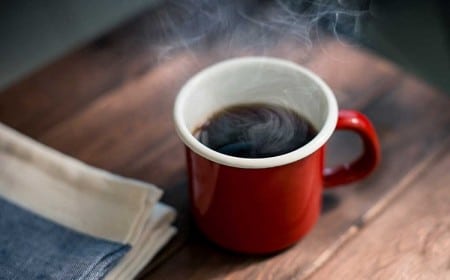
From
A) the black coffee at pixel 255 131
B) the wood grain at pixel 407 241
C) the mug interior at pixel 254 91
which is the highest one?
the mug interior at pixel 254 91

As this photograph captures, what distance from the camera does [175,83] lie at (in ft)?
2.40

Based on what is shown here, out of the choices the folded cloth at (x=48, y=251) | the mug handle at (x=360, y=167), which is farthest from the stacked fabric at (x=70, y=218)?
the mug handle at (x=360, y=167)

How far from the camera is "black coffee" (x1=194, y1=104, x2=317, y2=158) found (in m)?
0.55

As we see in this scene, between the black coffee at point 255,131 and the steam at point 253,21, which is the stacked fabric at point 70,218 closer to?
the black coffee at point 255,131

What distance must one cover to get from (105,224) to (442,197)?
0.29 meters

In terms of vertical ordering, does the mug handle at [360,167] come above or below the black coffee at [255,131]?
below

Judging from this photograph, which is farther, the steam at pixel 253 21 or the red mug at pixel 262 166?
the steam at pixel 253 21

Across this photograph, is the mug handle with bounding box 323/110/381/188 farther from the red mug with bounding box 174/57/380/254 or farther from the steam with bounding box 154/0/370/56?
the steam with bounding box 154/0/370/56

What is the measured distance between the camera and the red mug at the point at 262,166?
521 mm

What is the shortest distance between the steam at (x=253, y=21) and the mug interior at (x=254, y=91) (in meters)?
0.07

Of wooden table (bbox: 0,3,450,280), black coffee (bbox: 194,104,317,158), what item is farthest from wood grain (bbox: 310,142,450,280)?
black coffee (bbox: 194,104,317,158)

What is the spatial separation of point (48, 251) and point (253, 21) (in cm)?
31

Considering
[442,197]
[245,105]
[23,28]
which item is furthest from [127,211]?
[23,28]

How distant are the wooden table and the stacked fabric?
1.2 inches
